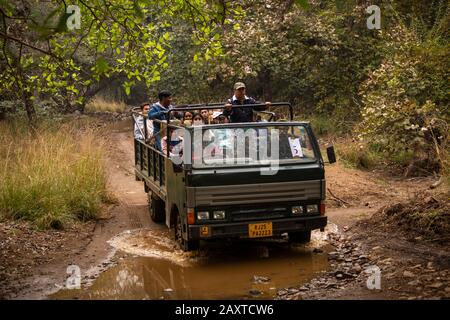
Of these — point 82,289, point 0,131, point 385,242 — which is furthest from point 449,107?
point 0,131

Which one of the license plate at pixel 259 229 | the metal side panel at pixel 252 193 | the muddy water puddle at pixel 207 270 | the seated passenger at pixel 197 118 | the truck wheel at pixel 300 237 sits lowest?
the muddy water puddle at pixel 207 270

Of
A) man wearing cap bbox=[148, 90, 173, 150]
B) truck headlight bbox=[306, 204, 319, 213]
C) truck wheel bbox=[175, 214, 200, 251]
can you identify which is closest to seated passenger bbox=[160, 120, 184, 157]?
man wearing cap bbox=[148, 90, 173, 150]

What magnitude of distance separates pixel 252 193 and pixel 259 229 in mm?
462

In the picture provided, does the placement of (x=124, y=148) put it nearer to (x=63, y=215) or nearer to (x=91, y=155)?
(x=91, y=155)

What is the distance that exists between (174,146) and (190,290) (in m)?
2.57

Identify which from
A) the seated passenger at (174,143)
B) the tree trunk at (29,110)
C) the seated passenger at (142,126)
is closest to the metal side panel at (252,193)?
the seated passenger at (174,143)

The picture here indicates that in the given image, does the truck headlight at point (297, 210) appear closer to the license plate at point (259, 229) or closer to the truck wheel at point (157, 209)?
the license plate at point (259, 229)

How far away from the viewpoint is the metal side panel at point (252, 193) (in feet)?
25.0

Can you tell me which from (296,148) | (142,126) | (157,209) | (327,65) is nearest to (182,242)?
(296,148)

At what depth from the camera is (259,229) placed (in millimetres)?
7766

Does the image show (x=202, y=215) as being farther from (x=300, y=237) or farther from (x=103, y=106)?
(x=103, y=106)

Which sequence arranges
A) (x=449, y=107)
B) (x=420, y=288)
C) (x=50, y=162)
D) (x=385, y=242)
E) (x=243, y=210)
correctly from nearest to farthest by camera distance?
1. (x=420, y=288)
2. (x=243, y=210)
3. (x=385, y=242)
4. (x=50, y=162)
5. (x=449, y=107)

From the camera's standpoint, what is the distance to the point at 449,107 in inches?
540

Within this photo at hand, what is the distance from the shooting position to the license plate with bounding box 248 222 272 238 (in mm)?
7742
